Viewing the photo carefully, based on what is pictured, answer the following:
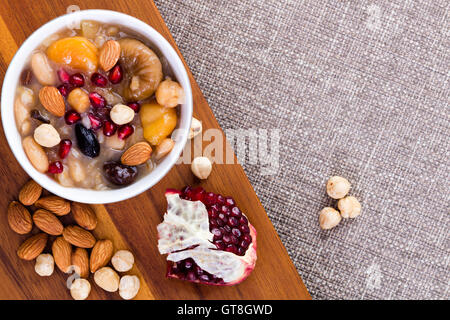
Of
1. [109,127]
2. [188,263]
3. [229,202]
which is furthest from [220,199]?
[109,127]

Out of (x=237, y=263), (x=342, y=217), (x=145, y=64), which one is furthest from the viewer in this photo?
(x=342, y=217)

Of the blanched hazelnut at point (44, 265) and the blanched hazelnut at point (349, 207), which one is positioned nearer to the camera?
the blanched hazelnut at point (44, 265)

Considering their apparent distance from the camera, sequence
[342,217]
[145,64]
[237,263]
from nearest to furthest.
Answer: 1. [145,64]
2. [237,263]
3. [342,217]

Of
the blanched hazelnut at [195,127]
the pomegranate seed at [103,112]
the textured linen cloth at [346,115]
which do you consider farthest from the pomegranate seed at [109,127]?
the textured linen cloth at [346,115]

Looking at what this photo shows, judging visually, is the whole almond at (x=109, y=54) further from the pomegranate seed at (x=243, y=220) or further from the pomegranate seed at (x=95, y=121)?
the pomegranate seed at (x=243, y=220)

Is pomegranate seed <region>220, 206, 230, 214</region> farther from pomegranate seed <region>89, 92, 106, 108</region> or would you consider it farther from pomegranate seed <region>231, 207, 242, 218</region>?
pomegranate seed <region>89, 92, 106, 108</region>
